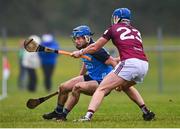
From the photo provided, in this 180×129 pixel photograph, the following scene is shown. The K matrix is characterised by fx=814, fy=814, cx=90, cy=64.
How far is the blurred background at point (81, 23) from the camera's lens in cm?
2995

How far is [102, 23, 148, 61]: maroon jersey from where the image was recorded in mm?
13203

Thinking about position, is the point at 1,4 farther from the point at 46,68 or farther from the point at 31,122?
the point at 31,122

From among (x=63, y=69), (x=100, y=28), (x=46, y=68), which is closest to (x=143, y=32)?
(x=100, y=28)

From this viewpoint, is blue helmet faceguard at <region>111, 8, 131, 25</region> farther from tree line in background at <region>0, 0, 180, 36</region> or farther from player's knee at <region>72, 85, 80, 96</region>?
tree line in background at <region>0, 0, 180, 36</region>

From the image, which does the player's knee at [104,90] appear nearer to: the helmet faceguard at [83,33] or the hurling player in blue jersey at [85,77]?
the hurling player in blue jersey at [85,77]

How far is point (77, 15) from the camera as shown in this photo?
46250mm

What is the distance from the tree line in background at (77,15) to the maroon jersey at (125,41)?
24.6 meters

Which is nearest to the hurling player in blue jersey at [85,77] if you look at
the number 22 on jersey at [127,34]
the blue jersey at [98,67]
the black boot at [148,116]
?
the blue jersey at [98,67]

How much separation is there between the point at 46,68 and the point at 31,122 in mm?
13057

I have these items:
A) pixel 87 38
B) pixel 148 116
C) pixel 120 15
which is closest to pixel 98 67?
pixel 87 38

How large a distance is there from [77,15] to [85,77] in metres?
32.5

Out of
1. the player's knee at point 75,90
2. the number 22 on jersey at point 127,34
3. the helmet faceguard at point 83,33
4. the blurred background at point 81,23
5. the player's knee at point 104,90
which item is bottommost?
the player's knee at point 104,90

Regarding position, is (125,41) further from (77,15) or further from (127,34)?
(77,15)

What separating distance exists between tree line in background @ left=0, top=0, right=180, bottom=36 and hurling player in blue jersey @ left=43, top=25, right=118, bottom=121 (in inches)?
946
